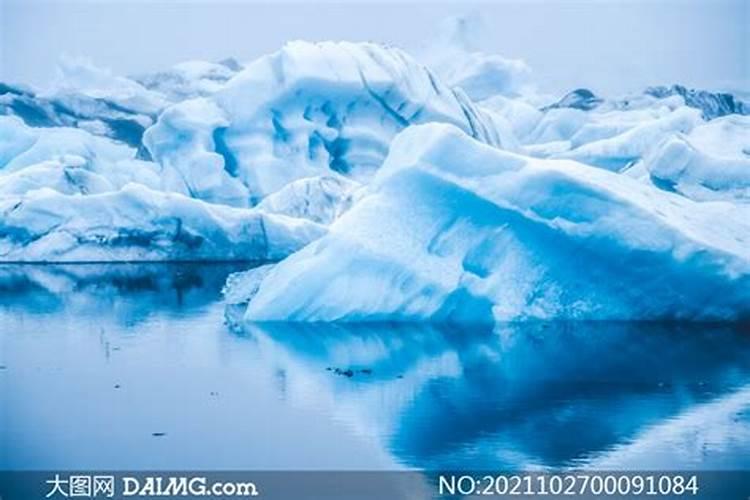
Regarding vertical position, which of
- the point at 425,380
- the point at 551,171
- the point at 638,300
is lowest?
the point at 425,380

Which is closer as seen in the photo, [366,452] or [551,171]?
[366,452]

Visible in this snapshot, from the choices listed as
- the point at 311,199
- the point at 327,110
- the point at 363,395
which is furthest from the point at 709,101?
the point at 363,395

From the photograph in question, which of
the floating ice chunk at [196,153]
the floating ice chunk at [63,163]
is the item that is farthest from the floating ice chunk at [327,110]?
the floating ice chunk at [63,163]

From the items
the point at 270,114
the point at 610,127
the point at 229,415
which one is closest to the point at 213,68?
the point at 270,114

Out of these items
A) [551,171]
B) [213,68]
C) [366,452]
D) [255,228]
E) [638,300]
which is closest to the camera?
[366,452]

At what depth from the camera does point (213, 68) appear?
12.0m

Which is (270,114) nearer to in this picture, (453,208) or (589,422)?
(453,208)

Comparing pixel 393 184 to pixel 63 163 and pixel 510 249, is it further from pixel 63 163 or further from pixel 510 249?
pixel 63 163

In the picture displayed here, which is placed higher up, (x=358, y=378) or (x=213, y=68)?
(x=213, y=68)

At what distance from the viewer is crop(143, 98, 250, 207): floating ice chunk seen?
411 inches

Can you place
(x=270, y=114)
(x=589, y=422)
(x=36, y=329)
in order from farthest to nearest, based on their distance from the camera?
1. (x=270, y=114)
2. (x=36, y=329)
3. (x=589, y=422)

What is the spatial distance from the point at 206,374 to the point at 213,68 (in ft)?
24.1

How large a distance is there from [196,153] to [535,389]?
6.29m

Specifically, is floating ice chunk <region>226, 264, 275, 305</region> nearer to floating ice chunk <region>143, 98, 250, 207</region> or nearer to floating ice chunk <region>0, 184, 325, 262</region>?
floating ice chunk <region>0, 184, 325, 262</region>
